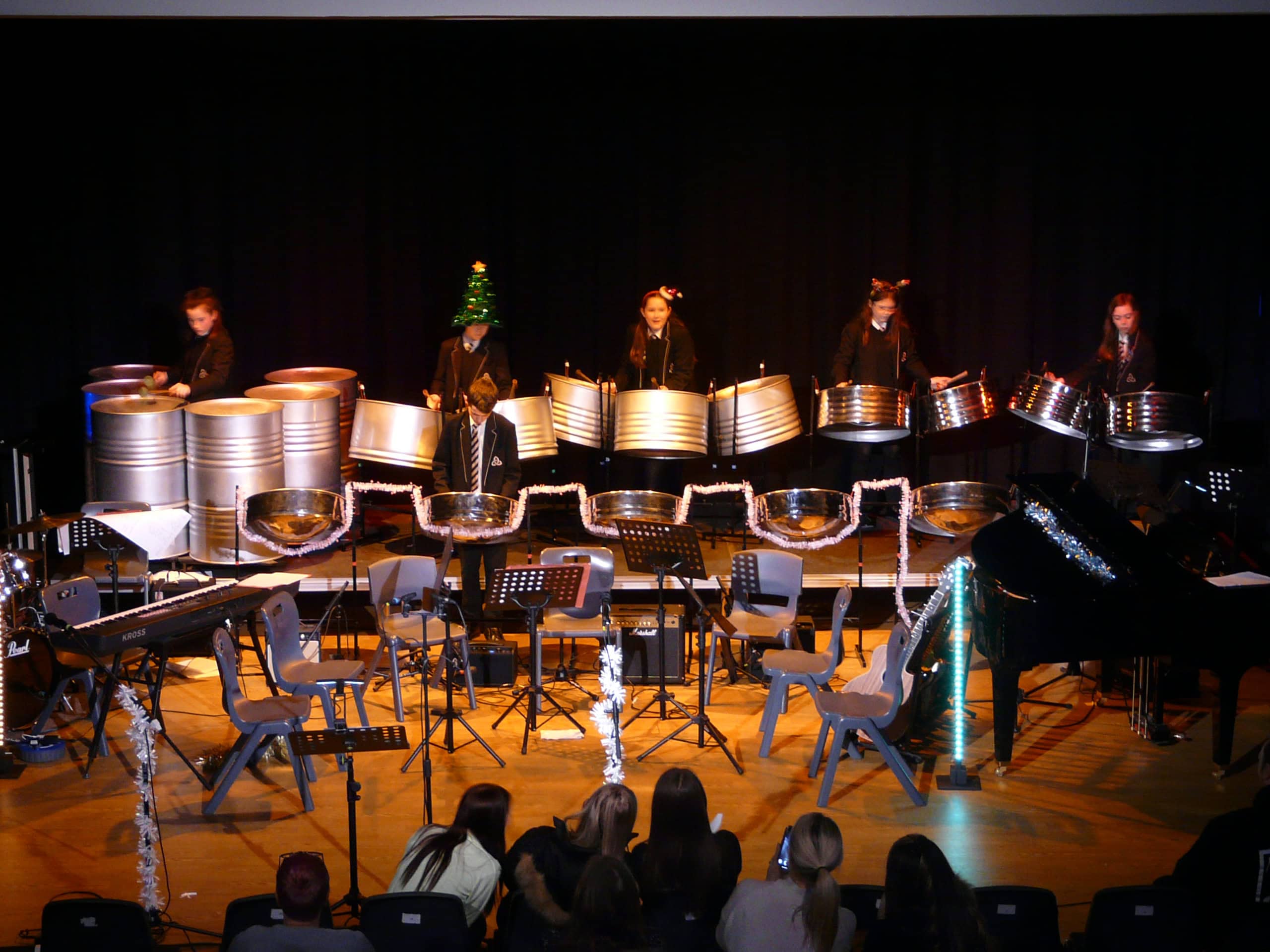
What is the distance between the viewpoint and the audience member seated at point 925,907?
363cm

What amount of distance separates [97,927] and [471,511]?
3610 mm

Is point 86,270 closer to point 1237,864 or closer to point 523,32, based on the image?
point 523,32

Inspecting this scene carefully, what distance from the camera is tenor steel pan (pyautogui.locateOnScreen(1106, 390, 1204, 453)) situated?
Result: 793cm

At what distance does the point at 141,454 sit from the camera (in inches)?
316

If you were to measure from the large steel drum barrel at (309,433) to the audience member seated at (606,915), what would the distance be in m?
4.89

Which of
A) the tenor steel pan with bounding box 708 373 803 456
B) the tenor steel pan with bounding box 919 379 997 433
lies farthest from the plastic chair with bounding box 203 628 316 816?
the tenor steel pan with bounding box 919 379 997 433

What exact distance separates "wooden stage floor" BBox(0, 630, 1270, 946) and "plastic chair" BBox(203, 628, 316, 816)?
115 mm

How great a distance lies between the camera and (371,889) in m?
5.13

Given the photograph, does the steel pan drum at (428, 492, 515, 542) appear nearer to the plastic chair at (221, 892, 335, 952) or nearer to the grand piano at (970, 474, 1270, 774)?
the grand piano at (970, 474, 1270, 774)

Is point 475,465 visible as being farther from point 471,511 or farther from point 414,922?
point 414,922

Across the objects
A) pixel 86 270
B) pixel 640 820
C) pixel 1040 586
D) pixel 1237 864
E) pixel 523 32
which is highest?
pixel 523 32

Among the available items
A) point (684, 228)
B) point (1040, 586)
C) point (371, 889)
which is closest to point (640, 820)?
point (371, 889)

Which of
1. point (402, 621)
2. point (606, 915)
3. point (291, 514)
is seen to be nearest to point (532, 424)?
point (291, 514)

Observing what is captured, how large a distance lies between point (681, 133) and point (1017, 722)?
4.63 meters
